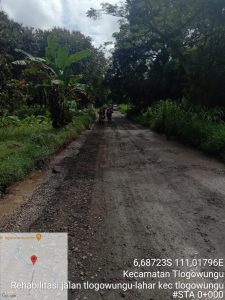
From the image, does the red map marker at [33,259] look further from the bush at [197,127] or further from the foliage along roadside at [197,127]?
the bush at [197,127]

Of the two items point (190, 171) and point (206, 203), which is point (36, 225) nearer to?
point (206, 203)

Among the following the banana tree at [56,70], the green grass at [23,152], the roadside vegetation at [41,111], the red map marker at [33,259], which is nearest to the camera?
the red map marker at [33,259]

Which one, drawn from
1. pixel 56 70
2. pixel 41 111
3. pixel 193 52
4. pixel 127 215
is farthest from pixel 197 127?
pixel 41 111

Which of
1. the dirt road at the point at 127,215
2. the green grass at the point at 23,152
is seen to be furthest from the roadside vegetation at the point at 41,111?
the dirt road at the point at 127,215

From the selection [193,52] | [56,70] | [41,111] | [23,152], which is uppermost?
[193,52]

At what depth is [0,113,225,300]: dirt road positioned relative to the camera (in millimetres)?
4547

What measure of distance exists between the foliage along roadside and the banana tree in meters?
5.73

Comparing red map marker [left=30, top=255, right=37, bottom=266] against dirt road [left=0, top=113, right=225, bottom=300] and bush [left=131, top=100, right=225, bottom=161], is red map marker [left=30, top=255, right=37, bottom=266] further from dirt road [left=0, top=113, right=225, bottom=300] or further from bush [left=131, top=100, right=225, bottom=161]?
bush [left=131, top=100, right=225, bottom=161]

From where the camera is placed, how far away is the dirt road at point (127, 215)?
14.9 feet

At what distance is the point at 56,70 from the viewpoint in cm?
1845

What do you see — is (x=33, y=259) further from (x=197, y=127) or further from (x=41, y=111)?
(x=41, y=111)

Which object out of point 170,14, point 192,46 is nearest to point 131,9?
point 170,14

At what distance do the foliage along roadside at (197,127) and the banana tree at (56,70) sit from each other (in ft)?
18.8

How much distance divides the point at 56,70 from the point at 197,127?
7618mm
